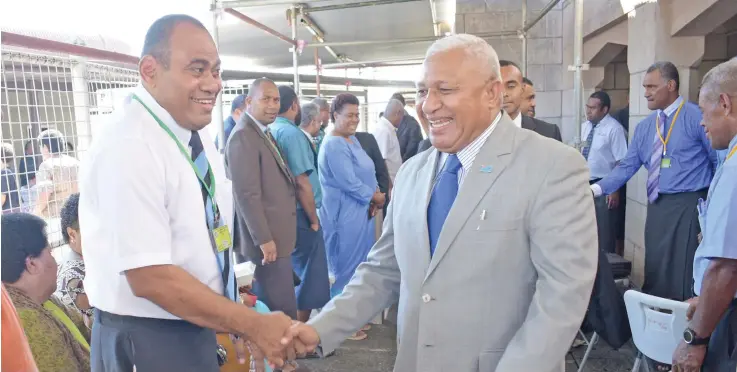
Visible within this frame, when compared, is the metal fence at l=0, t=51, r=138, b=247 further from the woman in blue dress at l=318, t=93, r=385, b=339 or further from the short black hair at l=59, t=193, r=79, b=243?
the woman in blue dress at l=318, t=93, r=385, b=339

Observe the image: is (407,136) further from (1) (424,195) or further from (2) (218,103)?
(1) (424,195)

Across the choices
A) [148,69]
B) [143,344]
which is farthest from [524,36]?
[143,344]

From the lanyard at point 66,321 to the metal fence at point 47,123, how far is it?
0.38m

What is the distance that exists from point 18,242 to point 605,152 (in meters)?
5.49

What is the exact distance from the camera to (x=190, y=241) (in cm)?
161

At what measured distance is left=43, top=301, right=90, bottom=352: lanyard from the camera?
2.04 metres

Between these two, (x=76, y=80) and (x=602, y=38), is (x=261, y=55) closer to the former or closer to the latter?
(x=602, y=38)

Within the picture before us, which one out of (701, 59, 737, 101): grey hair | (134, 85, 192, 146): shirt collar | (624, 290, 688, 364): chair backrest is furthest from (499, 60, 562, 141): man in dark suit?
(134, 85, 192, 146): shirt collar

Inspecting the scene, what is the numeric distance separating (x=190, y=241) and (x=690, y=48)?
4521 mm

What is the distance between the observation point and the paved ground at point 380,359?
363cm

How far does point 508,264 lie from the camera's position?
1.45 metres

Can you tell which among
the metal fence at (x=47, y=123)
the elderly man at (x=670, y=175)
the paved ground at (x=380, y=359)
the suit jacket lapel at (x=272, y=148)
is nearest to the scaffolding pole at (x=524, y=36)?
the elderly man at (x=670, y=175)

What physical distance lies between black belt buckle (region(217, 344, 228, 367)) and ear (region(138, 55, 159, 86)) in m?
1.07

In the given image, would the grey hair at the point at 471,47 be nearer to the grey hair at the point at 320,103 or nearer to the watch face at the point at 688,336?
the watch face at the point at 688,336
